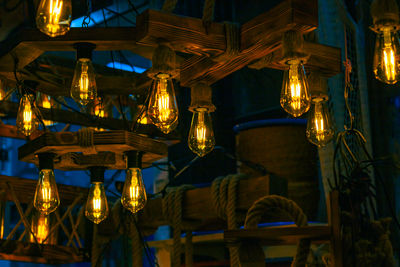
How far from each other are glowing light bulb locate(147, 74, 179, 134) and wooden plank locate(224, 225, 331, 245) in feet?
0.97

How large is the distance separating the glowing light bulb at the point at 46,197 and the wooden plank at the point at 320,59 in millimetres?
832

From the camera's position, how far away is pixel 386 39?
1430 millimetres

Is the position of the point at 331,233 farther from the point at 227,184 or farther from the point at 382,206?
the point at 382,206

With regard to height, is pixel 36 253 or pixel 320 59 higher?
pixel 320 59

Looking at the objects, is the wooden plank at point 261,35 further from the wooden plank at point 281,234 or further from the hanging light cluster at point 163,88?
the wooden plank at point 281,234

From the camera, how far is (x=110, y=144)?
2189mm

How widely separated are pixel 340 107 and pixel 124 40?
193 cm

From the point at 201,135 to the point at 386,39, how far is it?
0.55 m

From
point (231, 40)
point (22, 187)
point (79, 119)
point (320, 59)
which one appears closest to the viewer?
point (231, 40)

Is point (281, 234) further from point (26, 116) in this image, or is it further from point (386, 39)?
point (26, 116)

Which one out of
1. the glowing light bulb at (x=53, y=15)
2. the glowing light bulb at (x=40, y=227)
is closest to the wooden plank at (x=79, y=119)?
the glowing light bulb at (x=40, y=227)

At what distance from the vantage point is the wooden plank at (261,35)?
4.97 feet

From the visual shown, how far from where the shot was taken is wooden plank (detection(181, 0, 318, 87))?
4.97 feet

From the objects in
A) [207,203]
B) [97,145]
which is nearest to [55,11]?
[97,145]
